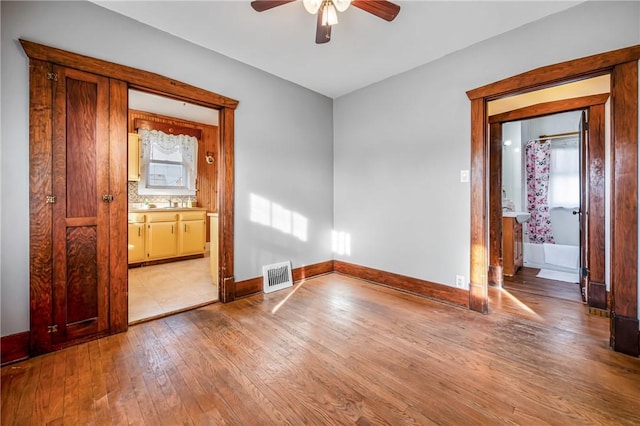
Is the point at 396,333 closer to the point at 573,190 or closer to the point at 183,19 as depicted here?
the point at 183,19

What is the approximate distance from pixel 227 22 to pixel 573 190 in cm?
630

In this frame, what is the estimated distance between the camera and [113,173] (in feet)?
7.47

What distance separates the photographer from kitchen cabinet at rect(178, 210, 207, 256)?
4.98 meters

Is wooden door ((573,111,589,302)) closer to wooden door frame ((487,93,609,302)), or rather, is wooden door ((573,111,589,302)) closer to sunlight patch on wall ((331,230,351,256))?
wooden door frame ((487,93,609,302))

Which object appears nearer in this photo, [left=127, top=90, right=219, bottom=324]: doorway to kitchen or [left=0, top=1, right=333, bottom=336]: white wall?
[left=0, top=1, right=333, bottom=336]: white wall

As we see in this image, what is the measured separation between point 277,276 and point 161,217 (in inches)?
106

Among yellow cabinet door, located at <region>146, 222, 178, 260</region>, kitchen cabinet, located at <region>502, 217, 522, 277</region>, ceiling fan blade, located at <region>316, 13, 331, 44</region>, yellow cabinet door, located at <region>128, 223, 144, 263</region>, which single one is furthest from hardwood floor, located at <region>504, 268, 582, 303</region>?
yellow cabinet door, located at <region>128, 223, 144, 263</region>

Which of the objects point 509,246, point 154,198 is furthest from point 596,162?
point 154,198

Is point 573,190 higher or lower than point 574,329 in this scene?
higher

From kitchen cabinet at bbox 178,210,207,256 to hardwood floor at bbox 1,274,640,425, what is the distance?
2673 millimetres

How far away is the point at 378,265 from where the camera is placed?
3.65 m

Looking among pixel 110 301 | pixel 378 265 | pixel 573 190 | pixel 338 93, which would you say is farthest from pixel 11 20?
pixel 573 190

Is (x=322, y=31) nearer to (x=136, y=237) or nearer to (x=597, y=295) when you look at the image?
(x=597, y=295)

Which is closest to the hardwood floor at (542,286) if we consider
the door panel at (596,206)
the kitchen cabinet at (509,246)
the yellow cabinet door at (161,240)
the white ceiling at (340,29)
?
the kitchen cabinet at (509,246)
